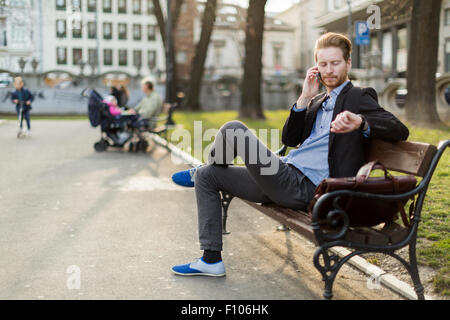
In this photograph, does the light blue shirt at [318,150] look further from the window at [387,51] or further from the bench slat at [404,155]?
the window at [387,51]

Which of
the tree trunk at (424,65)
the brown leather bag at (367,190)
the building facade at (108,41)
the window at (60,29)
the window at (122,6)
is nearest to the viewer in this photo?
the brown leather bag at (367,190)

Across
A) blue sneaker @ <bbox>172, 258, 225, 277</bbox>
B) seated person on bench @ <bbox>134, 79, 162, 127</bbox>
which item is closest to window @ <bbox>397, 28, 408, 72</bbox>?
seated person on bench @ <bbox>134, 79, 162, 127</bbox>

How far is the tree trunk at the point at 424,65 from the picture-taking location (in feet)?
46.1

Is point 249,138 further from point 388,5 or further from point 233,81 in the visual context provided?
point 233,81

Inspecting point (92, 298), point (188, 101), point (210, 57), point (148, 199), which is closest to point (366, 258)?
point (92, 298)

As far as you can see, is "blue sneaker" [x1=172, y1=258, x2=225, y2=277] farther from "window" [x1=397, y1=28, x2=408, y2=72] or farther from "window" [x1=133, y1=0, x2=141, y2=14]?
"window" [x1=133, y1=0, x2=141, y2=14]

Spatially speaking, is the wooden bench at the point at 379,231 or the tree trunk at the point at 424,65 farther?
the tree trunk at the point at 424,65

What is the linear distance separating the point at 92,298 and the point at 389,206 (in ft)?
6.26

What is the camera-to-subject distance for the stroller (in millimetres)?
13039

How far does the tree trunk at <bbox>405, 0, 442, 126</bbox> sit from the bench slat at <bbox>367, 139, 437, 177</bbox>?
1098cm

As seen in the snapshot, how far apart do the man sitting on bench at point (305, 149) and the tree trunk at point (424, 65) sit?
1086 cm

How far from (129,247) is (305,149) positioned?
1.89 m

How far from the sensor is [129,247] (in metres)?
5.11

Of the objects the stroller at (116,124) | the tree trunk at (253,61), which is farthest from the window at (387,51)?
the stroller at (116,124)
